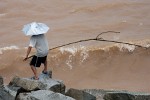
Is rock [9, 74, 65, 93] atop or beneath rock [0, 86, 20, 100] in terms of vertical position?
atop

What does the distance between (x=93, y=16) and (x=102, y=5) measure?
3.97 ft

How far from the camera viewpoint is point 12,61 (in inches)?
457

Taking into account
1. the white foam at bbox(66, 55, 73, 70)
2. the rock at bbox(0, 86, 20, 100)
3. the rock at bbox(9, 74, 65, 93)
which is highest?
the rock at bbox(9, 74, 65, 93)

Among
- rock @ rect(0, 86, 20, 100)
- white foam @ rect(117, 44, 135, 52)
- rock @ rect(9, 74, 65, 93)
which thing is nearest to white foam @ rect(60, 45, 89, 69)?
white foam @ rect(117, 44, 135, 52)

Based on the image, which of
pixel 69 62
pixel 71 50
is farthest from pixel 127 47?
pixel 69 62

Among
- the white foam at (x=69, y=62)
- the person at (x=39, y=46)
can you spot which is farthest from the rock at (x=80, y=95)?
the white foam at (x=69, y=62)

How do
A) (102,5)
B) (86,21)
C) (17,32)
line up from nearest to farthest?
(17,32) < (86,21) < (102,5)

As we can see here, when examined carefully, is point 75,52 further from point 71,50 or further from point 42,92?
point 42,92

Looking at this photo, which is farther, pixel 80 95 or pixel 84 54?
pixel 84 54

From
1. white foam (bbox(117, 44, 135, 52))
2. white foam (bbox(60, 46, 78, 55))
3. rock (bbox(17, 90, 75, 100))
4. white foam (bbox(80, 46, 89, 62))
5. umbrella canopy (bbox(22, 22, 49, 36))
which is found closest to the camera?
rock (bbox(17, 90, 75, 100))

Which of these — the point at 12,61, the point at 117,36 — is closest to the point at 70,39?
the point at 117,36

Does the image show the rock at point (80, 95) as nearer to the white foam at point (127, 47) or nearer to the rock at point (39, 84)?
the rock at point (39, 84)

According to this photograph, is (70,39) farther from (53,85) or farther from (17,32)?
(53,85)

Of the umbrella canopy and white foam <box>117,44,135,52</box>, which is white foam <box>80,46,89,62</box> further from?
the umbrella canopy
